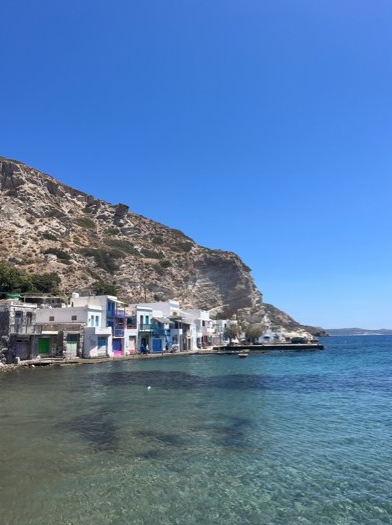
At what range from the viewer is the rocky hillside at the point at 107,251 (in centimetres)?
8994

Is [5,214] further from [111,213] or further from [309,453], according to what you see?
[309,453]

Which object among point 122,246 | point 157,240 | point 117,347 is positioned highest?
point 157,240

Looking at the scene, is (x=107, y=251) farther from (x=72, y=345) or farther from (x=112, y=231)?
(x=72, y=345)

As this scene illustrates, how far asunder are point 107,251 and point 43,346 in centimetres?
5389

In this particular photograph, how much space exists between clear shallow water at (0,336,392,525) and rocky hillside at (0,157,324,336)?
2487 inches

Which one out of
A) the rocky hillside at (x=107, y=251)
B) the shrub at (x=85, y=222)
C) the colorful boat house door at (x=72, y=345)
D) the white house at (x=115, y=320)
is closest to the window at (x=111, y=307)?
the white house at (x=115, y=320)

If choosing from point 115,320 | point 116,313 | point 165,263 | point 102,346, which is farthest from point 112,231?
point 102,346

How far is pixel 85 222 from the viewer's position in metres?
118

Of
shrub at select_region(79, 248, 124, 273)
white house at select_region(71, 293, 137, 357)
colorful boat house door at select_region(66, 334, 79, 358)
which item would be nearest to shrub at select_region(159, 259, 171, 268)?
shrub at select_region(79, 248, 124, 273)

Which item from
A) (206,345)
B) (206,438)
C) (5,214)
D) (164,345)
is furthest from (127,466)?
(5,214)

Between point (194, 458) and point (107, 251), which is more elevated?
point (107, 251)

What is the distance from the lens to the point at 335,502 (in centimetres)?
1068

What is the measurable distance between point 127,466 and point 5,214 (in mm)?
93913

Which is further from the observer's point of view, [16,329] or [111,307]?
[111,307]
